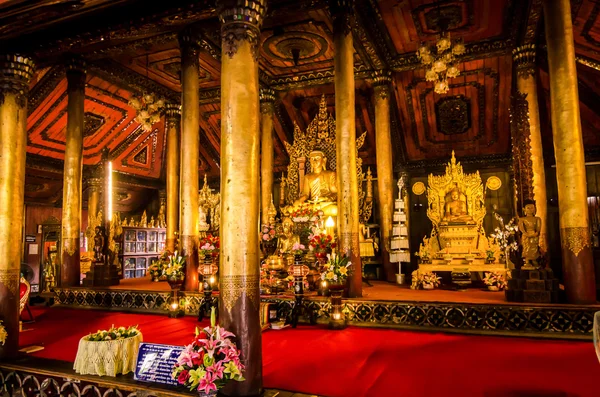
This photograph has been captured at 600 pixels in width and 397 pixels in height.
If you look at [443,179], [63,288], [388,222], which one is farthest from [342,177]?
[63,288]

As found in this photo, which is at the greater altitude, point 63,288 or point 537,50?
point 537,50

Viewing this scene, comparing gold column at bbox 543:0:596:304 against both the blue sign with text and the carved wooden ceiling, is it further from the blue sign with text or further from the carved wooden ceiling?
the blue sign with text

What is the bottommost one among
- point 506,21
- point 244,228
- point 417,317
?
point 417,317

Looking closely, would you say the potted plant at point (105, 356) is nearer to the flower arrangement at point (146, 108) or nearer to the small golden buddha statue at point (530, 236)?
the small golden buddha statue at point (530, 236)

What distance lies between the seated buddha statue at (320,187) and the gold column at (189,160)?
239 centimetres

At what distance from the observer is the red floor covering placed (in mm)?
3678

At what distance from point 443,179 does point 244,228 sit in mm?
7523

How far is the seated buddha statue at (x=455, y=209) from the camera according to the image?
9.59 meters

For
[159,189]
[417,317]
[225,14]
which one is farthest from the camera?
[159,189]

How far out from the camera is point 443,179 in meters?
9.97

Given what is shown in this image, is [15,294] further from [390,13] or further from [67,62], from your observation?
[390,13]

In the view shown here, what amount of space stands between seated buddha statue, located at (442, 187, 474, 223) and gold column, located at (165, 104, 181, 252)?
283 inches

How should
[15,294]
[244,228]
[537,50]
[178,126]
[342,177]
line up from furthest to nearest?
[178,126], [537,50], [342,177], [15,294], [244,228]

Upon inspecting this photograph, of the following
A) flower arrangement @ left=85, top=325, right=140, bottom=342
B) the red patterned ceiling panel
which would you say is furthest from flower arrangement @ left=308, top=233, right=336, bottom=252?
the red patterned ceiling panel
